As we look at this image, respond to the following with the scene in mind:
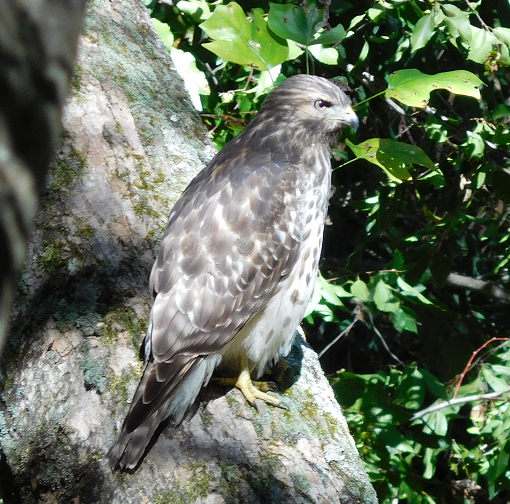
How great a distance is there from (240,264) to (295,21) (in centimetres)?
119

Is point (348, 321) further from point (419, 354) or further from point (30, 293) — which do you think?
point (30, 293)

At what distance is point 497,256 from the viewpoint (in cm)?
477

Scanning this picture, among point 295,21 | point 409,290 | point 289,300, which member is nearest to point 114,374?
point 289,300

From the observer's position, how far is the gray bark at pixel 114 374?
6.28 feet

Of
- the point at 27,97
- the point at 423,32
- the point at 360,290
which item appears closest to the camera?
the point at 27,97

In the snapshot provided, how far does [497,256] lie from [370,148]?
2.28 m

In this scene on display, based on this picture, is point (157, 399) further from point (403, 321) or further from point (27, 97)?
point (403, 321)

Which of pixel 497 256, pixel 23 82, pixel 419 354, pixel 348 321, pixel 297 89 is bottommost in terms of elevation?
pixel 419 354

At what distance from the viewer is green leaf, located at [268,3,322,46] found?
2941 mm

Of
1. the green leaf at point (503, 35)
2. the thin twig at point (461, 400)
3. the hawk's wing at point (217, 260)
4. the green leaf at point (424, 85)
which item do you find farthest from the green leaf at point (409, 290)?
the green leaf at point (503, 35)

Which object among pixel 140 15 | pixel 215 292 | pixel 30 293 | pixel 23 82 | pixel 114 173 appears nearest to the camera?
pixel 23 82

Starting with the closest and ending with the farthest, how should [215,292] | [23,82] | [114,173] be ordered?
[23,82] → [215,292] → [114,173]

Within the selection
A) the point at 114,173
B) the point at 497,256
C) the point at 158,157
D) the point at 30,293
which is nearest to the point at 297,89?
the point at 158,157

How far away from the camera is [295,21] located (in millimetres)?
2977
